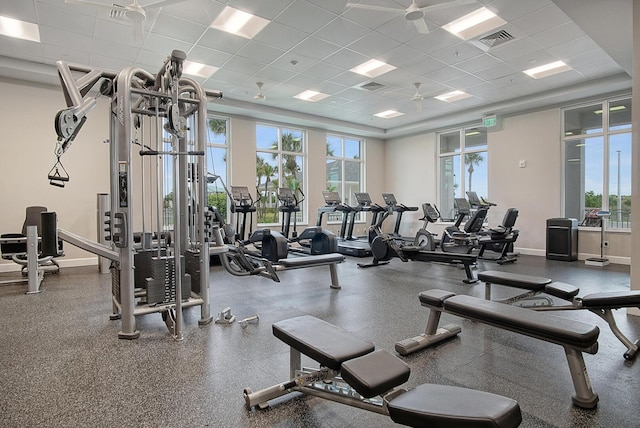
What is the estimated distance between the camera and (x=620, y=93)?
6863 millimetres

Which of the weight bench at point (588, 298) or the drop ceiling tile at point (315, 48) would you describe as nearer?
the weight bench at point (588, 298)

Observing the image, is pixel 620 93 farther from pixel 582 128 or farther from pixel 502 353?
pixel 502 353

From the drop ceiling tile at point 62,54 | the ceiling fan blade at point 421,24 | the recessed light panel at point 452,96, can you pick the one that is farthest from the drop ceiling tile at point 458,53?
the drop ceiling tile at point 62,54

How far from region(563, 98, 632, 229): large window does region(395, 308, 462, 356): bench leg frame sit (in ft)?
19.5

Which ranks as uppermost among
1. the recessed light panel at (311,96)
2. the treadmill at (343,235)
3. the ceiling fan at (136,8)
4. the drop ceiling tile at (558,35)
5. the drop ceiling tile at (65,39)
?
the recessed light panel at (311,96)

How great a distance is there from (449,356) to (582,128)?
7.18 m

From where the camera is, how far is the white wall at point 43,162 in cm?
600

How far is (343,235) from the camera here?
9.71 m

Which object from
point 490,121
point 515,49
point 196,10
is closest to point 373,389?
point 196,10


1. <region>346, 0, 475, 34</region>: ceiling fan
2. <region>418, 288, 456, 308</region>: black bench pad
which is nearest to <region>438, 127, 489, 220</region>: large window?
<region>346, 0, 475, 34</region>: ceiling fan

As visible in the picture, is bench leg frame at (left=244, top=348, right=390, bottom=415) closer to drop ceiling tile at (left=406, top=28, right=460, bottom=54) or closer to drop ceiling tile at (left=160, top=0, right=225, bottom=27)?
drop ceiling tile at (left=160, top=0, right=225, bottom=27)

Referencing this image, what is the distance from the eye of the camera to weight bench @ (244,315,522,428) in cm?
123

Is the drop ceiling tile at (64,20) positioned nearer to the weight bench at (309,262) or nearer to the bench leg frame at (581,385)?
the weight bench at (309,262)

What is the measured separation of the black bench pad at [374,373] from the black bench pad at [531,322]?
1.06 meters
